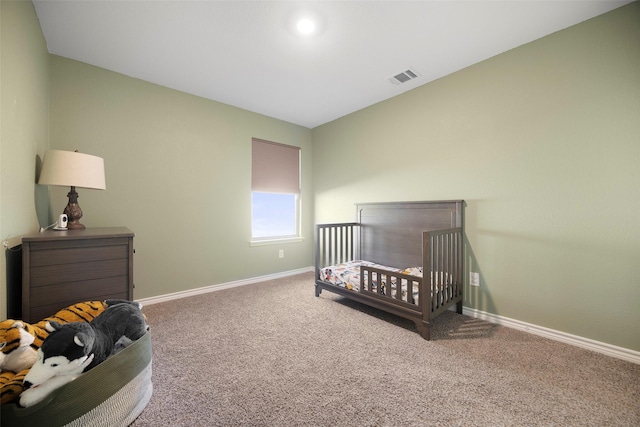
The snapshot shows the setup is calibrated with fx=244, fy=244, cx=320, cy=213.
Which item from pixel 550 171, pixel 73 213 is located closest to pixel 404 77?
pixel 550 171

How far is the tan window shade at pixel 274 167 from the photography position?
3.26 metres

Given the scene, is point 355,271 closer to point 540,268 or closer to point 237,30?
point 540,268

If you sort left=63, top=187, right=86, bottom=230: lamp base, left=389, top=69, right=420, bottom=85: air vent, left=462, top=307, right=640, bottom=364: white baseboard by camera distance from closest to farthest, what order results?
left=462, top=307, right=640, bottom=364: white baseboard → left=63, top=187, right=86, bottom=230: lamp base → left=389, top=69, right=420, bottom=85: air vent

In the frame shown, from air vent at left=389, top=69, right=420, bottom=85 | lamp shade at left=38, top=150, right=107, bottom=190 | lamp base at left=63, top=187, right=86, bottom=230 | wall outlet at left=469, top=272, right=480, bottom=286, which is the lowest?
wall outlet at left=469, top=272, right=480, bottom=286

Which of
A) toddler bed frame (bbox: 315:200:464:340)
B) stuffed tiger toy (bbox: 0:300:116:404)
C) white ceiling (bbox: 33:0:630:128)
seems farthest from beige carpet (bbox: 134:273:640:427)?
white ceiling (bbox: 33:0:630:128)

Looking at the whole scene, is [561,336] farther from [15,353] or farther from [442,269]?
[15,353]

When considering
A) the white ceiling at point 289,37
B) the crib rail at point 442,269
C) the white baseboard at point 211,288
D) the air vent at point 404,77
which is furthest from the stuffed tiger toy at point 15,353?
the air vent at point 404,77

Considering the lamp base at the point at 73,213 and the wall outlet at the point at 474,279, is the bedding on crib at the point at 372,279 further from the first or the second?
the lamp base at the point at 73,213

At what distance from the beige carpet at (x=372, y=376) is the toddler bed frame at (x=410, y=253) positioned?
0.64 ft

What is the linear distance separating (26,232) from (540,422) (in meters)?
2.88

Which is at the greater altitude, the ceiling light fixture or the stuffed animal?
the ceiling light fixture

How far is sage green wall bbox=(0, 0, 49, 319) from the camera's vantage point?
3.87ft

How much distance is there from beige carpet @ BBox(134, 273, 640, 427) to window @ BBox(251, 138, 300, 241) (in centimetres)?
150

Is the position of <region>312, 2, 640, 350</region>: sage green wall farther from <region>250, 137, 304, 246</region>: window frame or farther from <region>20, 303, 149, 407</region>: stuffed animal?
<region>20, 303, 149, 407</region>: stuffed animal
